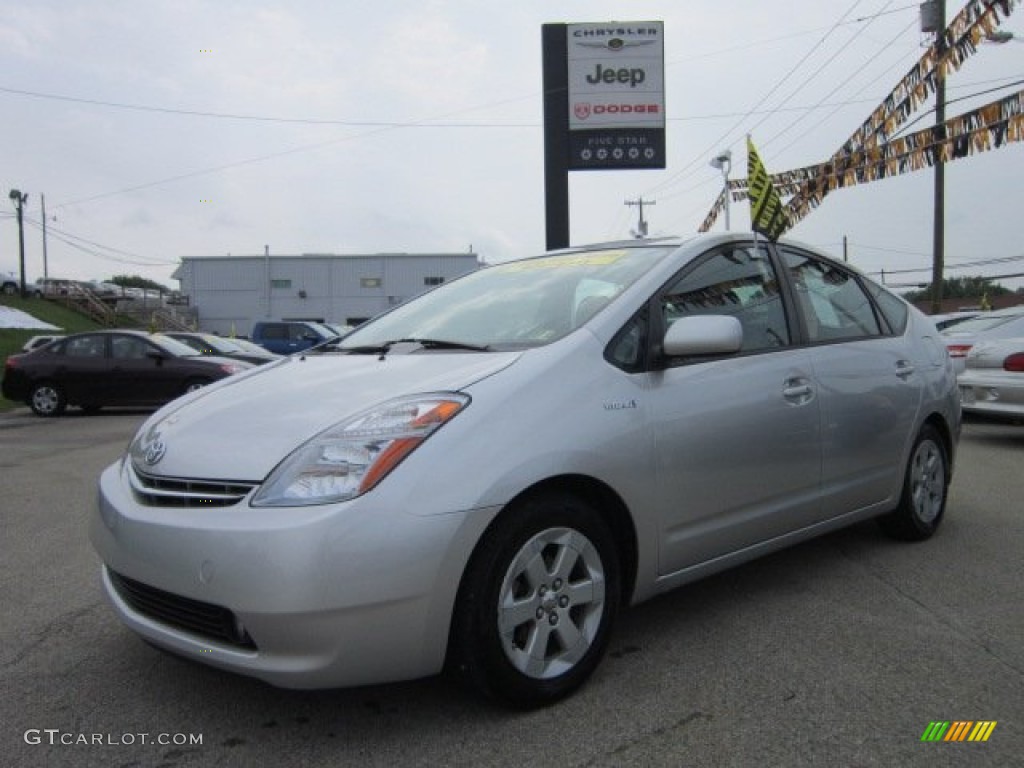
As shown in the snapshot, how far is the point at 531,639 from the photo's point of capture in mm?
2484

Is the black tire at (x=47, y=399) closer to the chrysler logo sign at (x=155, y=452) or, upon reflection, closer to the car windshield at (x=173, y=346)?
the car windshield at (x=173, y=346)

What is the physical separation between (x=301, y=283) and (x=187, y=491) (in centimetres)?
5363

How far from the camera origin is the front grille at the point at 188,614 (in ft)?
7.42

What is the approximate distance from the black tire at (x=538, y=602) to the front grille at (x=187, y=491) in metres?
0.70

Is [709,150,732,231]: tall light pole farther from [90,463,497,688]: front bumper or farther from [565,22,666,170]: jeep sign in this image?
[90,463,497,688]: front bumper

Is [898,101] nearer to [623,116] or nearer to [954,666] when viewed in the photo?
[623,116]

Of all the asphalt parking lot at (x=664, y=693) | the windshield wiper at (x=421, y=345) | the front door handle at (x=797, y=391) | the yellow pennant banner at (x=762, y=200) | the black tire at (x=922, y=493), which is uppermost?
the yellow pennant banner at (x=762, y=200)

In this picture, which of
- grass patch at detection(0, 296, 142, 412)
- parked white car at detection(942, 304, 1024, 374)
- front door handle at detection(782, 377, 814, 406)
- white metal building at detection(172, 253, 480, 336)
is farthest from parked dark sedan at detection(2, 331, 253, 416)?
white metal building at detection(172, 253, 480, 336)

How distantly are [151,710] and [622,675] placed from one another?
153 centimetres

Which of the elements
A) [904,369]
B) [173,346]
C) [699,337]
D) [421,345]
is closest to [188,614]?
[421,345]

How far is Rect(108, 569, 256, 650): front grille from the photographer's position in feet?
7.42

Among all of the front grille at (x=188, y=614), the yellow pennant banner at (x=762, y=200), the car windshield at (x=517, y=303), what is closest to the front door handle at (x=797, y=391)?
the car windshield at (x=517, y=303)

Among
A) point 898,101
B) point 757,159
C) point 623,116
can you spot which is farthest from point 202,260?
point 757,159

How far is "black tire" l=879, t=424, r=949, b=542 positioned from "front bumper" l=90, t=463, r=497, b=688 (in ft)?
9.45
